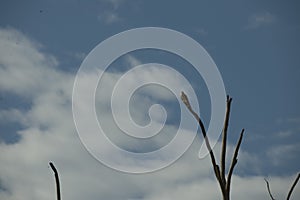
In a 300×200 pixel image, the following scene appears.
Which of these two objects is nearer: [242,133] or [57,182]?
[57,182]

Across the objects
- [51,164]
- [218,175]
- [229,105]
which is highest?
[229,105]

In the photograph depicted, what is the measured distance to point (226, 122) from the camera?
223cm

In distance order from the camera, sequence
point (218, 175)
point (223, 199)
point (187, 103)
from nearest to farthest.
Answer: point (223, 199) → point (218, 175) → point (187, 103)

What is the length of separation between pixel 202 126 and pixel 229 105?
1.03 feet

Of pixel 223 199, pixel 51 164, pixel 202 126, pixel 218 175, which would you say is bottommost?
pixel 223 199

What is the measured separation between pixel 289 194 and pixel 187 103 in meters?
1.13

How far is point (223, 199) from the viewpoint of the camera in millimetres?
1973

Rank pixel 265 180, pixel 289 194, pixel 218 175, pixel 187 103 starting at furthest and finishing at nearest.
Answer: pixel 265 180 < pixel 289 194 < pixel 187 103 < pixel 218 175

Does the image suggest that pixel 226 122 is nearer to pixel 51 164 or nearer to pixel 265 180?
pixel 51 164

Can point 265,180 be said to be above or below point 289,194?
above

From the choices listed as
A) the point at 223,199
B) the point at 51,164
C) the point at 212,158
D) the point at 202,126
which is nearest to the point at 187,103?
the point at 202,126

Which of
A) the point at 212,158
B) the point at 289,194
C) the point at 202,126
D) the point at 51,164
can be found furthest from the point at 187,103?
the point at 289,194

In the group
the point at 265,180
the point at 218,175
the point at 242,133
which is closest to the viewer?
the point at 218,175

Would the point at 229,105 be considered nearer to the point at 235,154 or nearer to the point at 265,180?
the point at 235,154
